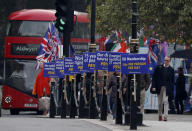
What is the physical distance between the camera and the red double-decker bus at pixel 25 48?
31359 mm

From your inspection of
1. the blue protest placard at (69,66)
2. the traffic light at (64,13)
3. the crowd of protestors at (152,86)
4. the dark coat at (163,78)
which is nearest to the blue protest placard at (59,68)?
the blue protest placard at (69,66)

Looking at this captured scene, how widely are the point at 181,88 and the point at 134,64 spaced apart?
1251 centimetres

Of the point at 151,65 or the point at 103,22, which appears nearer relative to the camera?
the point at 151,65

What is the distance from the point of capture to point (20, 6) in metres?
58.7

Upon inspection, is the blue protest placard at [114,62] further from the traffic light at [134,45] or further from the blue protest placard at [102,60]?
the traffic light at [134,45]

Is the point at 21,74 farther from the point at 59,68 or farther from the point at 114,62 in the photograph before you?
the point at 114,62

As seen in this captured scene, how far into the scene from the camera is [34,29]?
3177cm

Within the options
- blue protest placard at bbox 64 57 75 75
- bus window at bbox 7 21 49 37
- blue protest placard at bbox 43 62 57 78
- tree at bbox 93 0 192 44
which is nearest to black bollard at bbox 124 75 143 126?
blue protest placard at bbox 64 57 75 75

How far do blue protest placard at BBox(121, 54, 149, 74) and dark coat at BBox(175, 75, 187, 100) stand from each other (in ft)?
40.0

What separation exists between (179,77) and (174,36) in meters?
2.09

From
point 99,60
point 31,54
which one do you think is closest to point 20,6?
point 31,54

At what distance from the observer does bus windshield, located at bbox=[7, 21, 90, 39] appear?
31438 mm

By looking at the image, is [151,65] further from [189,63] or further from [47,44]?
[47,44]

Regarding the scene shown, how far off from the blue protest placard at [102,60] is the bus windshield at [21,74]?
11.1 metres
